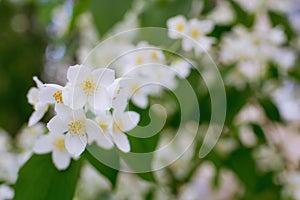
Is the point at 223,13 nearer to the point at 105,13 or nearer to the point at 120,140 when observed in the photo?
the point at 105,13

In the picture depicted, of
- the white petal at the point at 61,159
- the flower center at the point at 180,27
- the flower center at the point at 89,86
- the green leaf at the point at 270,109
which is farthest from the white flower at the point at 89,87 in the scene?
the green leaf at the point at 270,109

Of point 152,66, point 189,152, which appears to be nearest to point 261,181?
point 189,152

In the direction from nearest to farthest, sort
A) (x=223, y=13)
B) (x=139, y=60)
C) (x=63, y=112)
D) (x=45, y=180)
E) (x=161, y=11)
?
(x=63, y=112)
(x=45, y=180)
(x=139, y=60)
(x=161, y=11)
(x=223, y=13)

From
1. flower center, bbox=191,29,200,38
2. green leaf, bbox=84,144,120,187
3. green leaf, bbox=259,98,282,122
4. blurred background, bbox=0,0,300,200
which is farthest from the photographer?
green leaf, bbox=259,98,282,122

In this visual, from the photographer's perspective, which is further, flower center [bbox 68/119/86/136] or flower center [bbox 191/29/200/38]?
flower center [bbox 191/29/200/38]

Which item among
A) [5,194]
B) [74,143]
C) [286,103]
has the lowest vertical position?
[5,194]

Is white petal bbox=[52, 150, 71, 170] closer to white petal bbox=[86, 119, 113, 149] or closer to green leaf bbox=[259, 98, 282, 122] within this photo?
white petal bbox=[86, 119, 113, 149]

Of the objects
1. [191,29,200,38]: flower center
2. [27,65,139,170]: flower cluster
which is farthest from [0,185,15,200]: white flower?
[191,29,200,38]: flower center

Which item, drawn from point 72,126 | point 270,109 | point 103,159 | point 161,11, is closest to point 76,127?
point 72,126
